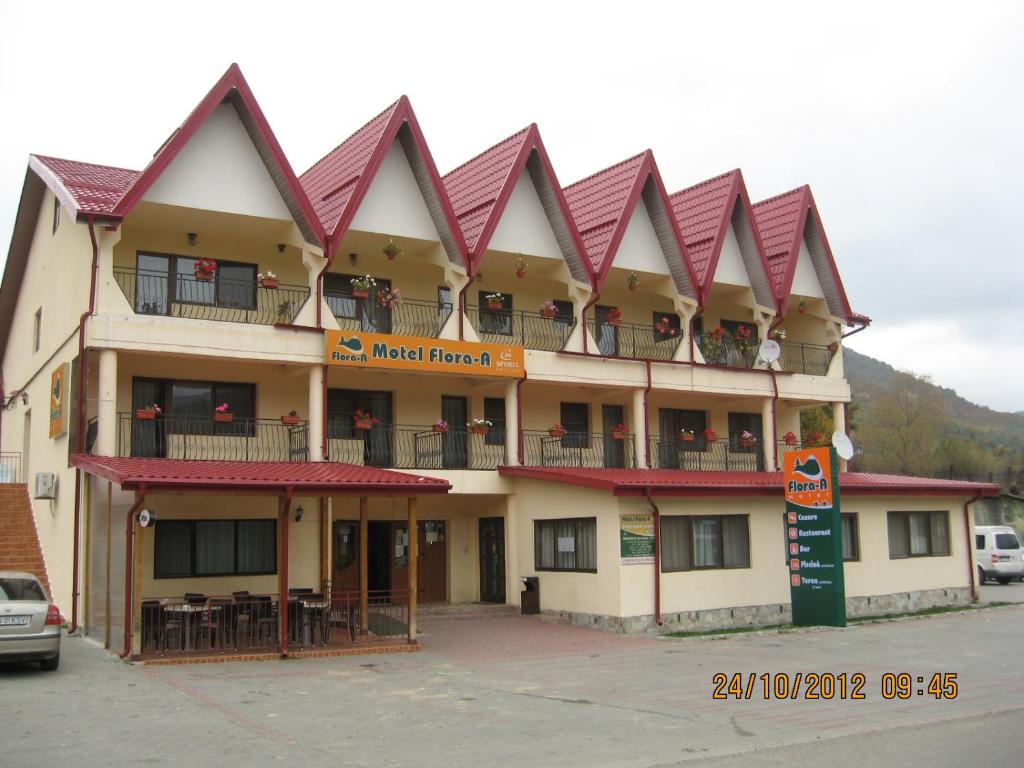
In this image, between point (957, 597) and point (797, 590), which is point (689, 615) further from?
point (957, 597)

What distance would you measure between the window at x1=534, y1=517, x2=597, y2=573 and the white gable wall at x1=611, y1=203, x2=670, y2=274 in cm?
832

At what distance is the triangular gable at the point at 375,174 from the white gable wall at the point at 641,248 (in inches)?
222

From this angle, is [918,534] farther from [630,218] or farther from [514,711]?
[514,711]

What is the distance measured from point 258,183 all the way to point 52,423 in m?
7.27

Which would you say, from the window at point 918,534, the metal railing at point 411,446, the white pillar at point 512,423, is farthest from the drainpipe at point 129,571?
the window at point 918,534

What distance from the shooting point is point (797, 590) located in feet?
74.4

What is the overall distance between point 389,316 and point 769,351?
11.2 m

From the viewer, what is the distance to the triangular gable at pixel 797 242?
3134 cm

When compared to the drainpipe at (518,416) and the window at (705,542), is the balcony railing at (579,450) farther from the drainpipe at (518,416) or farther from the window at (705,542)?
the window at (705,542)

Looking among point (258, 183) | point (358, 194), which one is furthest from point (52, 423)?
point (358, 194)

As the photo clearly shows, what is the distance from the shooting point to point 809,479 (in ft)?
73.7

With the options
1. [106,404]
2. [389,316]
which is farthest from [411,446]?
[106,404]

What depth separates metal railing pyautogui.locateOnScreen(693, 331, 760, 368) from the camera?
3070cm

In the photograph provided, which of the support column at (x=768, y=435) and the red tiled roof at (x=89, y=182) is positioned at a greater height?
the red tiled roof at (x=89, y=182)
